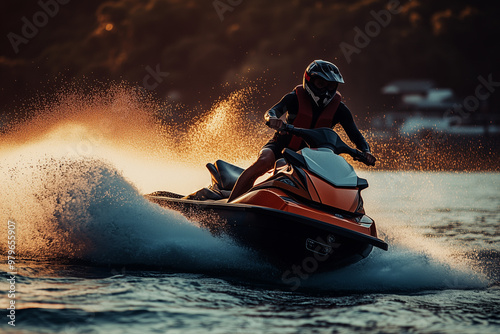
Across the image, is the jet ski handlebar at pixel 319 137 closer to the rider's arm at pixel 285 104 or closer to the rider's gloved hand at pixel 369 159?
the rider's gloved hand at pixel 369 159

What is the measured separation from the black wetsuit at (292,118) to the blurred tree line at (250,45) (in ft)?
169

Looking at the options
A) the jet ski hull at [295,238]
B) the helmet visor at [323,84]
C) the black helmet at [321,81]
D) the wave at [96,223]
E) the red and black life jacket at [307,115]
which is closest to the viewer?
the jet ski hull at [295,238]

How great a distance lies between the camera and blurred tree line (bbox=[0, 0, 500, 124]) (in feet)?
219

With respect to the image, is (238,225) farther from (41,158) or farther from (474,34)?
(474,34)

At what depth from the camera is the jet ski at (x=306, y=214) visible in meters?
4.92

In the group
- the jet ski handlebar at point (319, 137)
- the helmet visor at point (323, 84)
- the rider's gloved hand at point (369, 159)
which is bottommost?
the rider's gloved hand at point (369, 159)

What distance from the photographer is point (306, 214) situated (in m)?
4.89

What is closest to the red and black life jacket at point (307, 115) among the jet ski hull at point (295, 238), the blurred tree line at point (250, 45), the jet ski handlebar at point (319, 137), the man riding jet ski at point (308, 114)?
the man riding jet ski at point (308, 114)

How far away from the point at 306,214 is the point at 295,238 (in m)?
0.22

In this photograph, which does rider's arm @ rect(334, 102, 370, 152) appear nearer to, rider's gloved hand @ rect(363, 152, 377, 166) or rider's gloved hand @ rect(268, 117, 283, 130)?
rider's gloved hand @ rect(363, 152, 377, 166)

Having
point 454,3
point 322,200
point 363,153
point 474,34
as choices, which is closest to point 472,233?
point 363,153

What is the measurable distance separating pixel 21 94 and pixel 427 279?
7725 cm

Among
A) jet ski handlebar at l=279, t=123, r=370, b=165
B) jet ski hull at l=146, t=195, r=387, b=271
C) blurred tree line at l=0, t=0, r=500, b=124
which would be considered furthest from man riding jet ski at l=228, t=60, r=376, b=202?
blurred tree line at l=0, t=0, r=500, b=124

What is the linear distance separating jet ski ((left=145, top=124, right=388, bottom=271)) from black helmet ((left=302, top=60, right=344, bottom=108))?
0.42 meters
